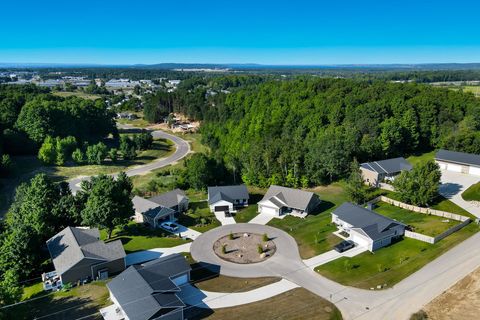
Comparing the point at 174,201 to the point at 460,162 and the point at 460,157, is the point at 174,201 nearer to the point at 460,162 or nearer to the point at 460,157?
the point at 460,162

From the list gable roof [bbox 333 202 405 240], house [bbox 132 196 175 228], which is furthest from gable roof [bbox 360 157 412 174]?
house [bbox 132 196 175 228]

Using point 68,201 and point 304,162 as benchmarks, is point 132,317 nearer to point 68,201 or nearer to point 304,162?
point 68,201

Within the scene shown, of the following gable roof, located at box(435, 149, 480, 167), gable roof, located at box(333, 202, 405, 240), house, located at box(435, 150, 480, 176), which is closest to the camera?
gable roof, located at box(333, 202, 405, 240)

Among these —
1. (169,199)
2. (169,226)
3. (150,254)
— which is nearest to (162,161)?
(169,199)

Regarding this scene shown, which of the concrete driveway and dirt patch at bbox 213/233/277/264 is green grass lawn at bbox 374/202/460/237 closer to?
the concrete driveway

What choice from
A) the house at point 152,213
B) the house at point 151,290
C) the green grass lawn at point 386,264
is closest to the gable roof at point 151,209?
the house at point 152,213

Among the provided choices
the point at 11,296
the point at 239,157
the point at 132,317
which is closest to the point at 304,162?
the point at 239,157
